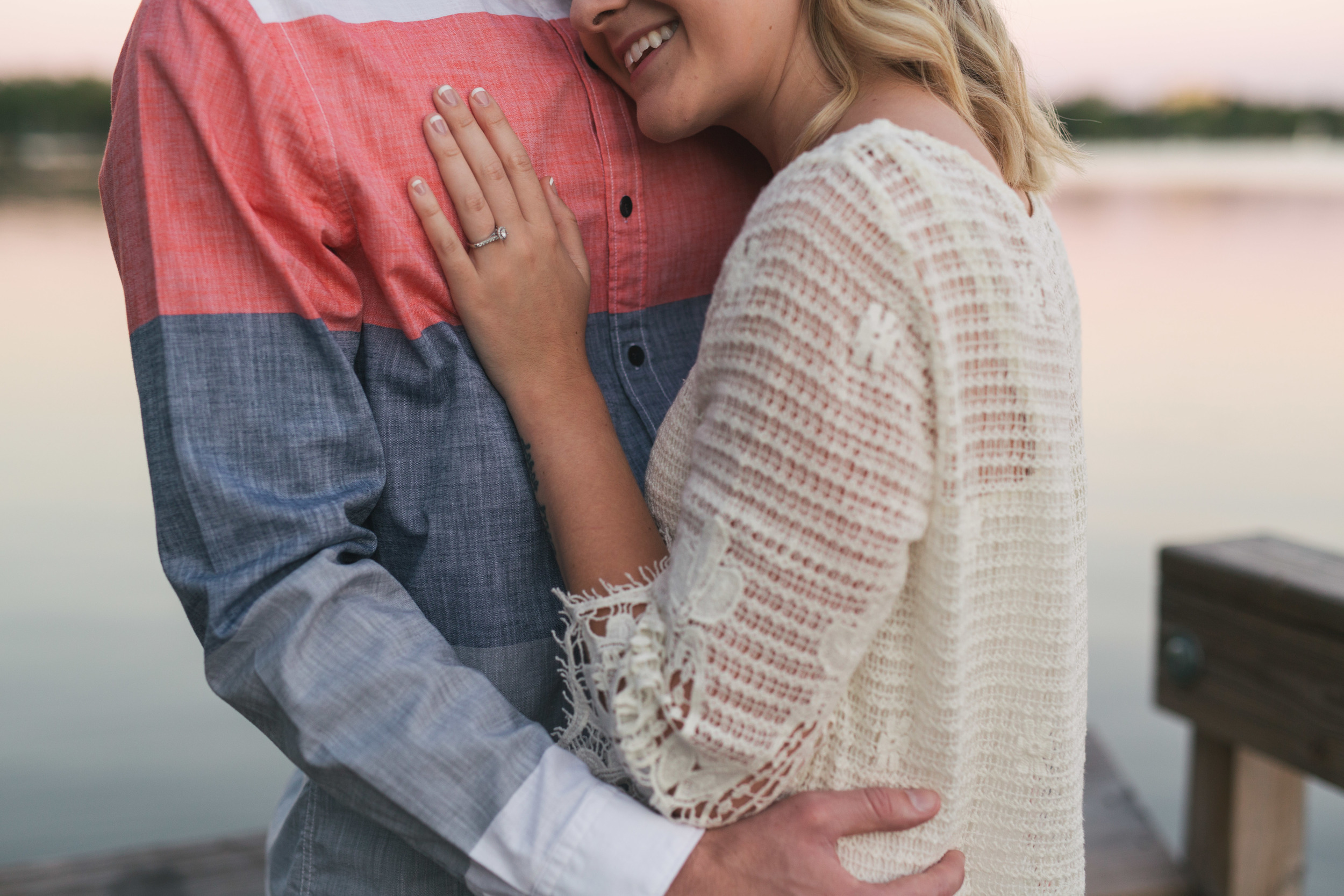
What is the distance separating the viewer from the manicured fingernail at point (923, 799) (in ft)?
2.97

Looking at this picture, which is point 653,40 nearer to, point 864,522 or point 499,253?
point 499,253

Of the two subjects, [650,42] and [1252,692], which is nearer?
[650,42]

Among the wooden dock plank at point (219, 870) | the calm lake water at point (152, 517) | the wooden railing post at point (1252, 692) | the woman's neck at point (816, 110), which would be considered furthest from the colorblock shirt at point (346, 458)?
the calm lake water at point (152, 517)

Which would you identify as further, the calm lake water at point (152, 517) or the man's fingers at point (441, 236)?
the calm lake water at point (152, 517)

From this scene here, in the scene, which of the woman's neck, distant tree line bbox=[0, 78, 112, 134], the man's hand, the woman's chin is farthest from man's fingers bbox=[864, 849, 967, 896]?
distant tree line bbox=[0, 78, 112, 134]

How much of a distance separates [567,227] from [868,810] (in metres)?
0.65

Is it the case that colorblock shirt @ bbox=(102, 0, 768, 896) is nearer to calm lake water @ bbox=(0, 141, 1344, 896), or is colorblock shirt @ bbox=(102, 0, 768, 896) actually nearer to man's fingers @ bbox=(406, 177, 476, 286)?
man's fingers @ bbox=(406, 177, 476, 286)

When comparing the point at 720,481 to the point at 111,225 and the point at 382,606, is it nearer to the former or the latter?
the point at 382,606

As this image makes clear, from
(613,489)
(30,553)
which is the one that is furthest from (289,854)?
(30,553)

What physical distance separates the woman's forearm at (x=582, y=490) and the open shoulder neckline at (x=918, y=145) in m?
0.34

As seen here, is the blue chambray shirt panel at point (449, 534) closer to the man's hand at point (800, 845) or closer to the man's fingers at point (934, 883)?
the man's hand at point (800, 845)

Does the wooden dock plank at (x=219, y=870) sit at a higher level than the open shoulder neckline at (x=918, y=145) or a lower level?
lower

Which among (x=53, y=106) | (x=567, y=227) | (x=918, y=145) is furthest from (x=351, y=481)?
(x=53, y=106)

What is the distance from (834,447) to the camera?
2.53 feet
